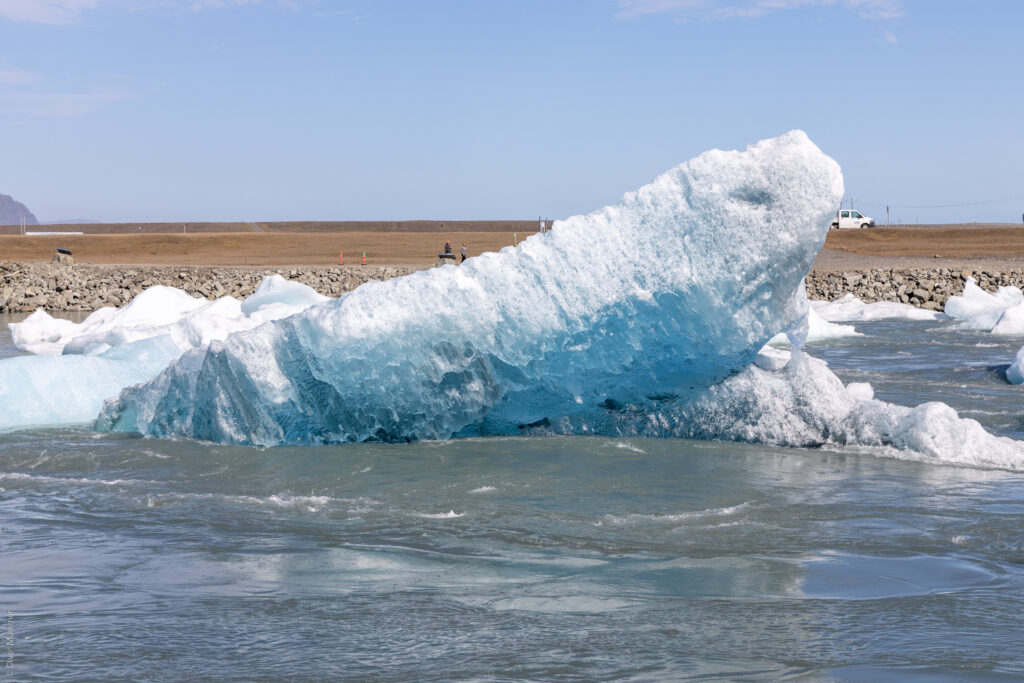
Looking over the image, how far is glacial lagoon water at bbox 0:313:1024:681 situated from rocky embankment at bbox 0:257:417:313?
67.5ft

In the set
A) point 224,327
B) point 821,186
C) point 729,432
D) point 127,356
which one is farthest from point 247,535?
point 224,327

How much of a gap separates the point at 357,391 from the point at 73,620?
3.84 m


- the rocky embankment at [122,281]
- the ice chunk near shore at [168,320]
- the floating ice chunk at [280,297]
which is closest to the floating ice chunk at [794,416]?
the ice chunk near shore at [168,320]

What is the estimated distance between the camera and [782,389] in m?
8.13

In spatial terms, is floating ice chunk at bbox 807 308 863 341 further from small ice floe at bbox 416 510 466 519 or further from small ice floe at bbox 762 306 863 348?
small ice floe at bbox 416 510 466 519

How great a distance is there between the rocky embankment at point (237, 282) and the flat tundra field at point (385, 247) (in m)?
4.78

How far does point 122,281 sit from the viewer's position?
30109 mm

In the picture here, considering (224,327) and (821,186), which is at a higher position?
(821,186)

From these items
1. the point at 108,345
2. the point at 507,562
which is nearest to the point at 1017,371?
the point at 507,562

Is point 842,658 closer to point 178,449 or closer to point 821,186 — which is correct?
point 821,186

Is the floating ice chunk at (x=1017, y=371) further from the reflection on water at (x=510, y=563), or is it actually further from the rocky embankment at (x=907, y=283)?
the rocky embankment at (x=907, y=283)

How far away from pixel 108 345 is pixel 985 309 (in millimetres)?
15585

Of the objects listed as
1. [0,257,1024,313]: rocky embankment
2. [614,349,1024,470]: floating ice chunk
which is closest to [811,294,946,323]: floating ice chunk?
[0,257,1024,313]: rocky embankment

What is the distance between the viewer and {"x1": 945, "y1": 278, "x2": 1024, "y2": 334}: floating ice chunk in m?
18.1
